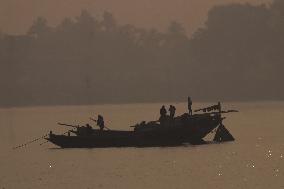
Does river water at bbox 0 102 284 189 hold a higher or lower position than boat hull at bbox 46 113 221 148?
lower

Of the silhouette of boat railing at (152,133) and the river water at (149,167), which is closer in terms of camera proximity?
the river water at (149,167)

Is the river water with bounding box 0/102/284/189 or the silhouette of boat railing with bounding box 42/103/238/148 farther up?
the silhouette of boat railing with bounding box 42/103/238/148

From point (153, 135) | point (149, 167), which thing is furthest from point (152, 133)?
point (149, 167)

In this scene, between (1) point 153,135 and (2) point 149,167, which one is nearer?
(2) point 149,167

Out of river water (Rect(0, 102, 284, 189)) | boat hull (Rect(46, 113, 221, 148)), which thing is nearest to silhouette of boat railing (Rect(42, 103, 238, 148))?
boat hull (Rect(46, 113, 221, 148))

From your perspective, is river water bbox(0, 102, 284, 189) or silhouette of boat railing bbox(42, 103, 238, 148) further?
silhouette of boat railing bbox(42, 103, 238, 148)

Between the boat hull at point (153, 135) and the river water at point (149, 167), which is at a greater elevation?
the boat hull at point (153, 135)

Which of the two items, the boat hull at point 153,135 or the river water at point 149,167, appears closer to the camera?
the river water at point 149,167

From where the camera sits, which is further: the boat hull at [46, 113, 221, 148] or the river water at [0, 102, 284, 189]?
the boat hull at [46, 113, 221, 148]

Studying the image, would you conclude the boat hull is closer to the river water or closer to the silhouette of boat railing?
the silhouette of boat railing

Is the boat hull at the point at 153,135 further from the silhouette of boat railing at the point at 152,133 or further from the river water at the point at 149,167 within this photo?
the river water at the point at 149,167

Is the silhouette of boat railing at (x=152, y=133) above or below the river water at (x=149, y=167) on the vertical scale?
above

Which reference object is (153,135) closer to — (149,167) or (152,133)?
(152,133)

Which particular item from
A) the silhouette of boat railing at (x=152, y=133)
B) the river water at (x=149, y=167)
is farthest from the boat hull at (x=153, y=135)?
the river water at (x=149, y=167)
